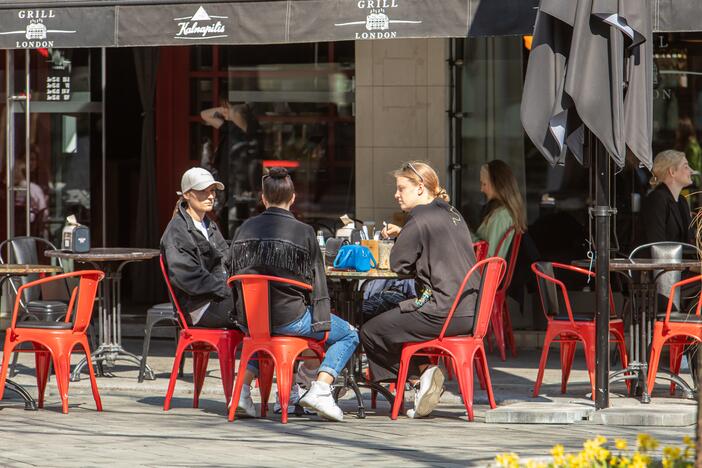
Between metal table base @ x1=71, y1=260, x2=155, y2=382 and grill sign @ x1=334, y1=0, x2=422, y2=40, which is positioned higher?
grill sign @ x1=334, y1=0, x2=422, y2=40

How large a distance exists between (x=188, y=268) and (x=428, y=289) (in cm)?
150

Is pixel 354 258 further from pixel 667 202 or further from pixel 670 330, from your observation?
pixel 667 202

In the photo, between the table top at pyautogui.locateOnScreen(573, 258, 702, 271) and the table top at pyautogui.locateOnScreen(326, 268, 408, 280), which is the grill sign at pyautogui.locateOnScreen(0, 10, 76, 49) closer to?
the table top at pyautogui.locateOnScreen(326, 268, 408, 280)

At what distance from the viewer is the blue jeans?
7570 millimetres

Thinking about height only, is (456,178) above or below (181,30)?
below

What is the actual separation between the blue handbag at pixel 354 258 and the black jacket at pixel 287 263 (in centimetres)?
39

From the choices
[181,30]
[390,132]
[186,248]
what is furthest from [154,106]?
[186,248]

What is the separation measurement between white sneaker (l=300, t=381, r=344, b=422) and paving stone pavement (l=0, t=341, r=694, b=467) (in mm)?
78

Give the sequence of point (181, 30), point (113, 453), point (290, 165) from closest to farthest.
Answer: point (113, 453), point (181, 30), point (290, 165)

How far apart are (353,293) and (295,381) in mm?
651

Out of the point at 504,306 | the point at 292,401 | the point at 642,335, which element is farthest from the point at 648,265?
the point at 504,306

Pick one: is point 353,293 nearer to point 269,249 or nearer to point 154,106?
point 269,249

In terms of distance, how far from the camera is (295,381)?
818 cm

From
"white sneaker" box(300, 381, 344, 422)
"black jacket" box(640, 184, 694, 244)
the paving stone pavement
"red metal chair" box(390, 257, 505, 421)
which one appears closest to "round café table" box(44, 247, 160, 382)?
the paving stone pavement
